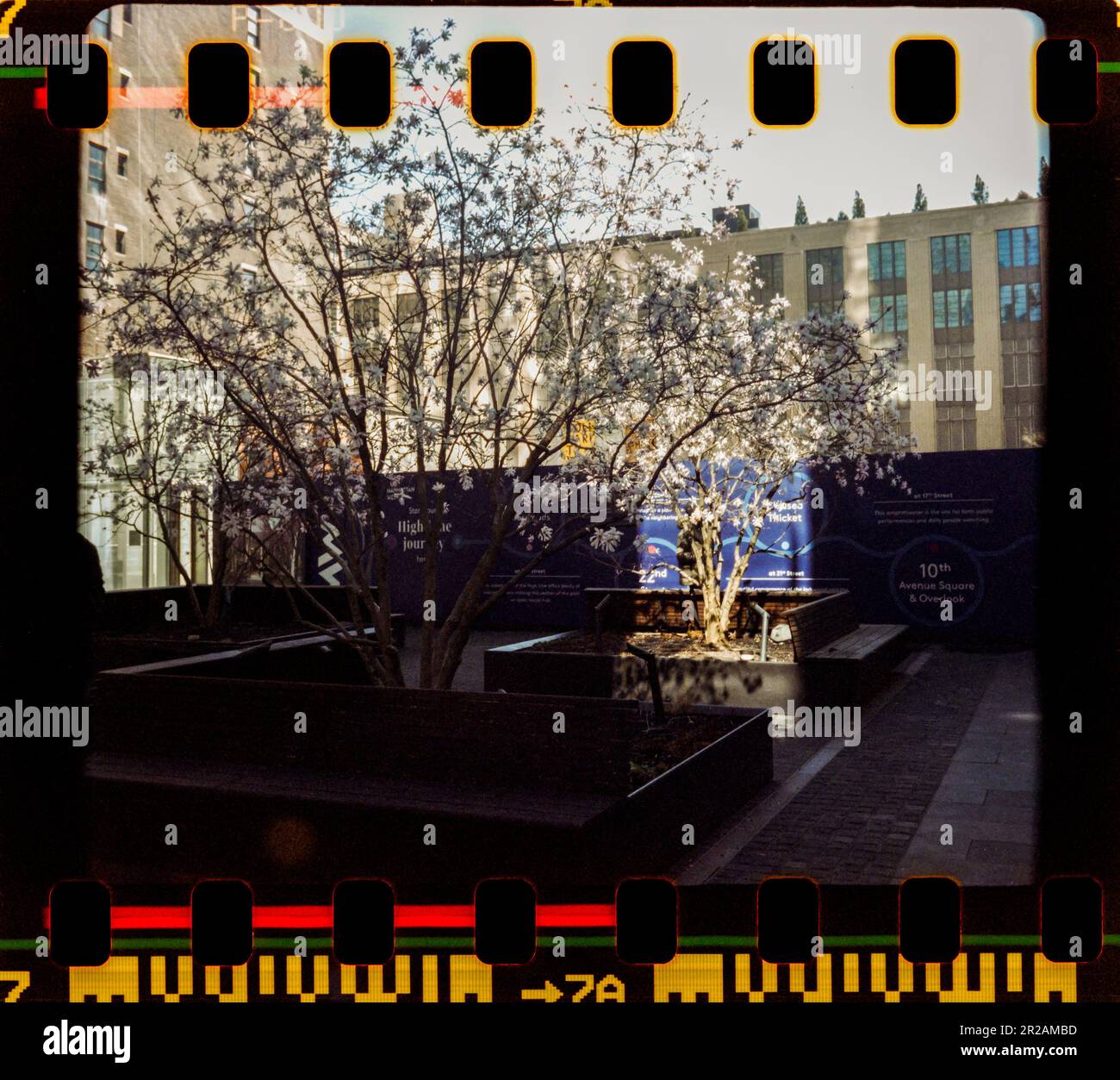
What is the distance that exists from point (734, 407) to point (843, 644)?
6.52 metres

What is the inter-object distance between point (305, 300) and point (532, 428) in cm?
202

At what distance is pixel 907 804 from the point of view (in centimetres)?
721

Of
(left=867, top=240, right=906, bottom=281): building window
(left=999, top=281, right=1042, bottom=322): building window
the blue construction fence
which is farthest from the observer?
(left=867, top=240, right=906, bottom=281): building window

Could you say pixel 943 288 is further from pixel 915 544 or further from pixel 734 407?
pixel 734 407

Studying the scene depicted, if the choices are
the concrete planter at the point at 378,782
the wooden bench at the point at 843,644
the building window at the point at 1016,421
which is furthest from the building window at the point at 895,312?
the concrete planter at the point at 378,782

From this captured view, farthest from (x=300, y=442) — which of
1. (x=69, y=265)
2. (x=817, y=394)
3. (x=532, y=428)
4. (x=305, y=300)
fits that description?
(x=69, y=265)

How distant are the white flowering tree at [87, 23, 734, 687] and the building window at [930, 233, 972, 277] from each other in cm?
6255

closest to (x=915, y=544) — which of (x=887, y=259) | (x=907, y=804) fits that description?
(x=907, y=804)

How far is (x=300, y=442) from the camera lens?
7.27 meters

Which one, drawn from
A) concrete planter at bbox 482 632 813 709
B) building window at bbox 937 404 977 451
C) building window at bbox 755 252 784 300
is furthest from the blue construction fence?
building window at bbox 937 404 977 451

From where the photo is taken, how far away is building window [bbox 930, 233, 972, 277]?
206 ft

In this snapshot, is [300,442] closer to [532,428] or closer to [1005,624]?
[532,428]

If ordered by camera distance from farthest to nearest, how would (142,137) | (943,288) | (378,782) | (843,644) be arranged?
(943,288) < (142,137) < (843,644) < (378,782)

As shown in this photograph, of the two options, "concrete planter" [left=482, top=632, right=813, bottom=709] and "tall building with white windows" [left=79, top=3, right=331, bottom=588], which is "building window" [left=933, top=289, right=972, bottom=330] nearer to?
"tall building with white windows" [left=79, top=3, right=331, bottom=588]
